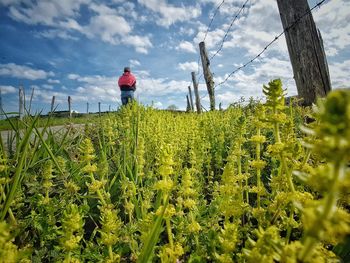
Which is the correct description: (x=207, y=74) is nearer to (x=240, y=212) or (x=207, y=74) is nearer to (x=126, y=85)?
(x=126, y=85)

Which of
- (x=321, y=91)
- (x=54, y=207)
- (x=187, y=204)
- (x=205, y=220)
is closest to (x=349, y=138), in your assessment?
(x=187, y=204)

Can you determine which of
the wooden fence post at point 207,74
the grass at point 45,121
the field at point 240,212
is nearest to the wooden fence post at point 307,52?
the field at point 240,212

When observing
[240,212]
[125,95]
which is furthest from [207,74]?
[240,212]

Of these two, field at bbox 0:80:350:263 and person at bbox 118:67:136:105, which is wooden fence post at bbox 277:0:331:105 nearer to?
field at bbox 0:80:350:263

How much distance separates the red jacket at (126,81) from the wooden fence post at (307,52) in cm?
976

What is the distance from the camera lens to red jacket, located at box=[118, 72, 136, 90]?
1261 centimetres

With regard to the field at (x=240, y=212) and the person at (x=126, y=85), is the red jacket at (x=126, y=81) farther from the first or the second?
the field at (x=240, y=212)

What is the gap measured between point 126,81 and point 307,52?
10006 millimetres

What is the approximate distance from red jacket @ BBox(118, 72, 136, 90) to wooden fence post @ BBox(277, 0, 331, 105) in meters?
9.76

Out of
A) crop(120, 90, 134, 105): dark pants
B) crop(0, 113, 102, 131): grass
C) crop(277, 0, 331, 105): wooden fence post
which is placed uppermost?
crop(120, 90, 134, 105): dark pants

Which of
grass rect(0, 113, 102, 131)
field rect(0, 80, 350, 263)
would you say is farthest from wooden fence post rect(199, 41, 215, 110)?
field rect(0, 80, 350, 263)

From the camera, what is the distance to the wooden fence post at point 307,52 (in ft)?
11.4

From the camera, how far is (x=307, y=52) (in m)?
3.50

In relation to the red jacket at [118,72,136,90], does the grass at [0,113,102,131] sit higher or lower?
lower
